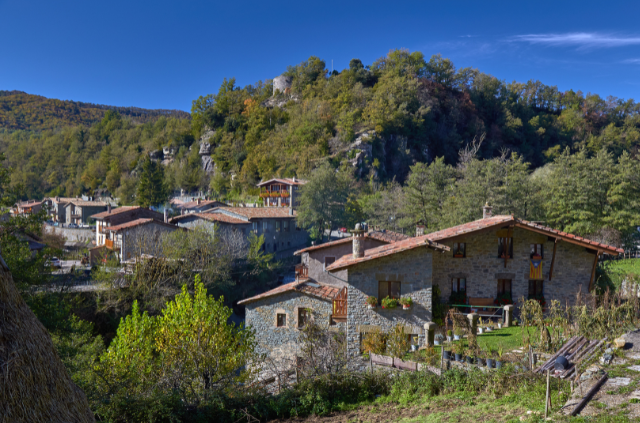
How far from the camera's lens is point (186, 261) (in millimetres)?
28094

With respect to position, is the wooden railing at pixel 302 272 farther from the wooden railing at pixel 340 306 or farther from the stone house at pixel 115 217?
the stone house at pixel 115 217

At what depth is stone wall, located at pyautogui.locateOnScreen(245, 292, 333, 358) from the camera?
59.4 ft

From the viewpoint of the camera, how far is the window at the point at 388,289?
14.9 metres

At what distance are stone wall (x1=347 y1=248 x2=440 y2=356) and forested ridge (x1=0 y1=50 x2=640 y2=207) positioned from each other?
41935mm

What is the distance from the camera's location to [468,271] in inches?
615

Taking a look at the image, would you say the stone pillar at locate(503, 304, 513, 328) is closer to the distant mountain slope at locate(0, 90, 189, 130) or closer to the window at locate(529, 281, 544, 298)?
the window at locate(529, 281, 544, 298)

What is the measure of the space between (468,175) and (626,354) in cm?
2276

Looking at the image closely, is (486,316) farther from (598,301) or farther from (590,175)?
(590,175)

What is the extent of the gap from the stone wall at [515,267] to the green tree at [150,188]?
1846 inches

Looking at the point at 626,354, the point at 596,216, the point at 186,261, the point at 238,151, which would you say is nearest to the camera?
the point at 626,354

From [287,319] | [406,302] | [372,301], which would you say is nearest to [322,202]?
[287,319]

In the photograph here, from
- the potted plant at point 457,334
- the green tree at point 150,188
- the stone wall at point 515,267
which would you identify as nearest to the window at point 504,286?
the stone wall at point 515,267

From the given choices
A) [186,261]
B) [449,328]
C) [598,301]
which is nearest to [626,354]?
[449,328]

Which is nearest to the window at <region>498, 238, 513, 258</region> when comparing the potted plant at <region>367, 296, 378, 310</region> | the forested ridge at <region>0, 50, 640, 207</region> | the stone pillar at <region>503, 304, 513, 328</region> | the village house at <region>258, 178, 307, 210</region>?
the stone pillar at <region>503, 304, 513, 328</region>
